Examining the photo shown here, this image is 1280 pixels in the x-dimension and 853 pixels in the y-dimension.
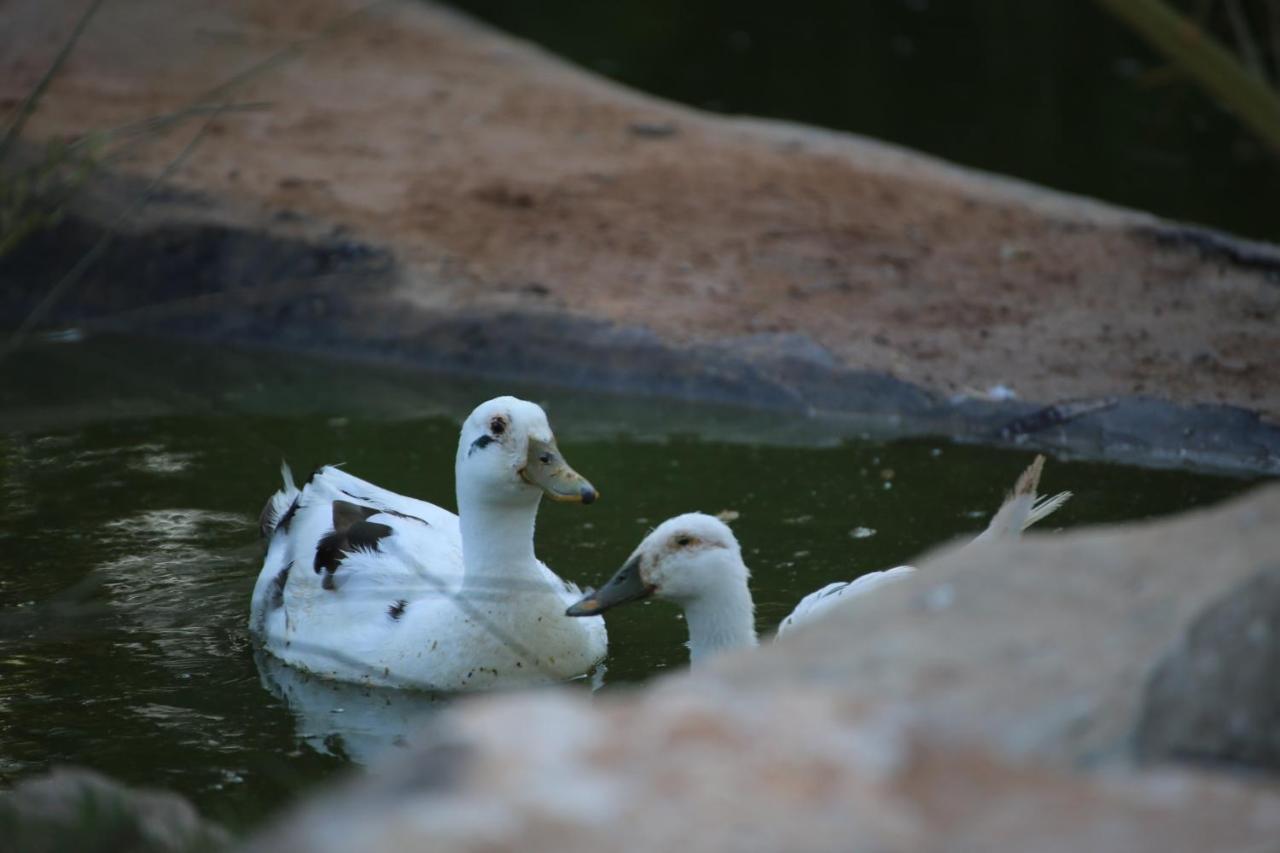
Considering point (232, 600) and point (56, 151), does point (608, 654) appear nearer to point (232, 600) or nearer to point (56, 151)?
point (232, 600)

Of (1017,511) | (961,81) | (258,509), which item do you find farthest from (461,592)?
(961,81)

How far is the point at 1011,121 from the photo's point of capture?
48.9 feet

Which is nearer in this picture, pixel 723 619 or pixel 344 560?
pixel 723 619

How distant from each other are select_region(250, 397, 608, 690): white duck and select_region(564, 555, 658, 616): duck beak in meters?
0.43

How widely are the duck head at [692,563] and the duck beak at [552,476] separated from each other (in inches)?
Result: 19.5

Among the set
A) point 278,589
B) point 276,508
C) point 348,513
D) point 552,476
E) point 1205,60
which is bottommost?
point 278,589

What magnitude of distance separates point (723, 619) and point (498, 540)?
3.10ft

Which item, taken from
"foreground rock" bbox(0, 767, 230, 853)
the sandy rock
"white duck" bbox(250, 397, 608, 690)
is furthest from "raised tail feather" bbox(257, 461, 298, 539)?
the sandy rock

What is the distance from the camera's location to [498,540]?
5707 mm

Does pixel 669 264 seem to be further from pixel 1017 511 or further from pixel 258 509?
pixel 1017 511

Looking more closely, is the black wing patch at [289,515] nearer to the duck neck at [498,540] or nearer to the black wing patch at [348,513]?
the black wing patch at [348,513]

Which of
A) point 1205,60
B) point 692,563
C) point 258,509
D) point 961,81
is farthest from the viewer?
point 961,81

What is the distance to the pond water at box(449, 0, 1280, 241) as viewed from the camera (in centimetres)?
1336

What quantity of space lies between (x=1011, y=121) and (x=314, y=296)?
7769 mm
